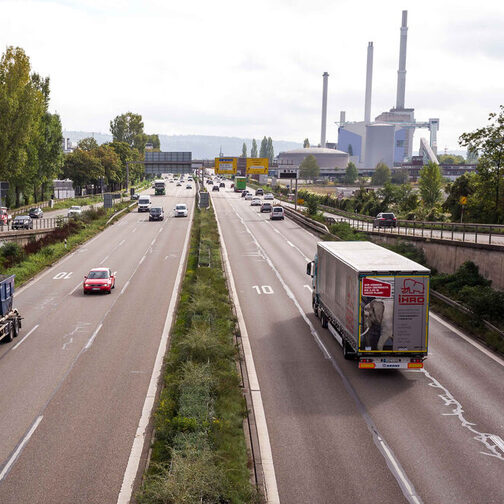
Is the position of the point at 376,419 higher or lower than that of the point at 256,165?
lower

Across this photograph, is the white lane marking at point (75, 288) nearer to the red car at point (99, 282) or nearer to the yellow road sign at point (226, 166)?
the red car at point (99, 282)

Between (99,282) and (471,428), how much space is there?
23451 mm

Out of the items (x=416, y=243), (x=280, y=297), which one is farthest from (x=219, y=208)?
(x=280, y=297)

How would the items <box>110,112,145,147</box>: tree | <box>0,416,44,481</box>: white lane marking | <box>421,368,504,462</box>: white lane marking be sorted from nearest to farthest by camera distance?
<box>0,416,44,481</box>: white lane marking
<box>421,368,504,462</box>: white lane marking
<box>110,112,145,147</box>: tree

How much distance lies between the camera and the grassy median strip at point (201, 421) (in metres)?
10.8

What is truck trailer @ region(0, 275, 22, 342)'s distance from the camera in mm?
22688

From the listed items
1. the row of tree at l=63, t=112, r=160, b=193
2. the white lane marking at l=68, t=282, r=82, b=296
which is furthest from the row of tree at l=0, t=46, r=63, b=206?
the white lane marking at l=68, t=282, r=82, b=296

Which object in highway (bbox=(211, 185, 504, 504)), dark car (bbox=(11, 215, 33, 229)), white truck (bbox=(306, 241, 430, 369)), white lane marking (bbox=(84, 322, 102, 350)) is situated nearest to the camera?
highway (bbox=(211, 185, 504, 504))

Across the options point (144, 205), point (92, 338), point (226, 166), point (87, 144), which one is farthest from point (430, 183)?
point (87, 144)

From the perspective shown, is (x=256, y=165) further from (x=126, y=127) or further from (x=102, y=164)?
(x=126, y=127)

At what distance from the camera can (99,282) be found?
33.6 m

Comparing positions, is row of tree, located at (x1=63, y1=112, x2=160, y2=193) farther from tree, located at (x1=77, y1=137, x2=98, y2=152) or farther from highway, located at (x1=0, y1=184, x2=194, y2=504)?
highway, located at (x1=0, y1=184, x2=194, y2=504)

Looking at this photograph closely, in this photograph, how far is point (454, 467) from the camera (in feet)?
43.4

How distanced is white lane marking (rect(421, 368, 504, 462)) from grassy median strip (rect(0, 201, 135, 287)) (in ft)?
90.0
